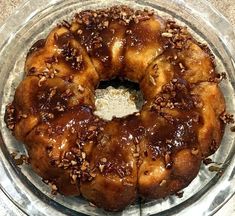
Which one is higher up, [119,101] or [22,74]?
[119,101]

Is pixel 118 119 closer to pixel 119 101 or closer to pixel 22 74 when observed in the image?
pixel 119 101

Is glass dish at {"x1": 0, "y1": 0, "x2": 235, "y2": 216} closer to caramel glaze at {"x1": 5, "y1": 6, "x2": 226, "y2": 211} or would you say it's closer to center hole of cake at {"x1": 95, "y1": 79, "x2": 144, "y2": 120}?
caramel glaze at {"x1": 5, "y1": 6, "x2": 226, "y2": 211}

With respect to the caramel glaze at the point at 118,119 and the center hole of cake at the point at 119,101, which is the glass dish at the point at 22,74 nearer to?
the caramel glaze at the point at 118,119

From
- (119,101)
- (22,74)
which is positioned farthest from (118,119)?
(22,74)

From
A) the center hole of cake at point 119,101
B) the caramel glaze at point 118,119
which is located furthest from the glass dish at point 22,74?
the center hole of cake at point 119,101

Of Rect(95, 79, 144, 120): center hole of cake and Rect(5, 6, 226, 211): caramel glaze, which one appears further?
Rect(95, 79, 144, 120): center hole of cake

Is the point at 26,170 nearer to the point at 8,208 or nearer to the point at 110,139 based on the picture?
the point at 8,208

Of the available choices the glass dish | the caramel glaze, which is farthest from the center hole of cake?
the glass dish
